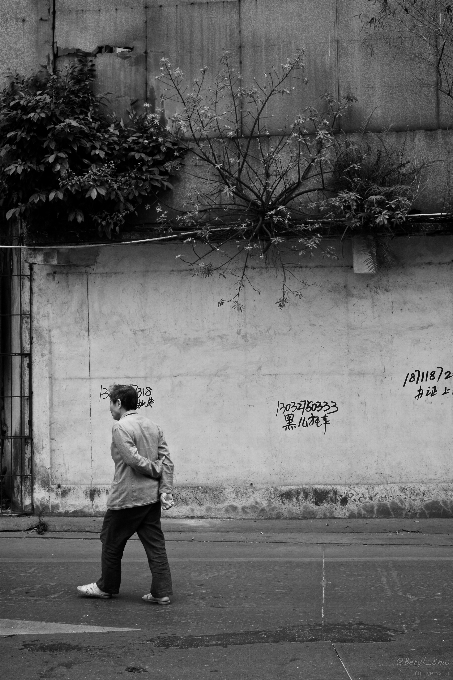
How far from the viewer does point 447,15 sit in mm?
9664

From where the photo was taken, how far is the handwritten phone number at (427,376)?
31.7 feet

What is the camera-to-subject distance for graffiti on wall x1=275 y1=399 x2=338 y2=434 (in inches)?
384

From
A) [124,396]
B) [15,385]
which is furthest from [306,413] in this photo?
[124,396]

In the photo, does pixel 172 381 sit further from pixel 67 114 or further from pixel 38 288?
pixel 67 114

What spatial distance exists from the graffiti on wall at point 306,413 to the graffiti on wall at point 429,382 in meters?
0.89

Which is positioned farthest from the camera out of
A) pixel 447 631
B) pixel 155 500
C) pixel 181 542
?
pixel 181 542

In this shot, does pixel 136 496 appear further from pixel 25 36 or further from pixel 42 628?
pixel 25 36

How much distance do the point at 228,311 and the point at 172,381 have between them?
102 centimetres

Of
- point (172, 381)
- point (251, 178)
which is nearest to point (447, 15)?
point (251, 178)

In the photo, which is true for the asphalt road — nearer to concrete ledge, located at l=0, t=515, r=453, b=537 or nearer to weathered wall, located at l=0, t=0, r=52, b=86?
concrete ledge, located at l=0, t=515, r=453, b=537

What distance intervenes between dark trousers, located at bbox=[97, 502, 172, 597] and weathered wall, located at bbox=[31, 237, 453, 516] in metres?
3.29

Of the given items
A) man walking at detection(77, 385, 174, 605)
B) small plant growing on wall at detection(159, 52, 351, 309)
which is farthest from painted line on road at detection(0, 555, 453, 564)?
small plant growing on wall at detection(159, 52, 351, 309)

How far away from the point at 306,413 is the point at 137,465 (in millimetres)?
3697

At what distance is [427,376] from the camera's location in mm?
9680
